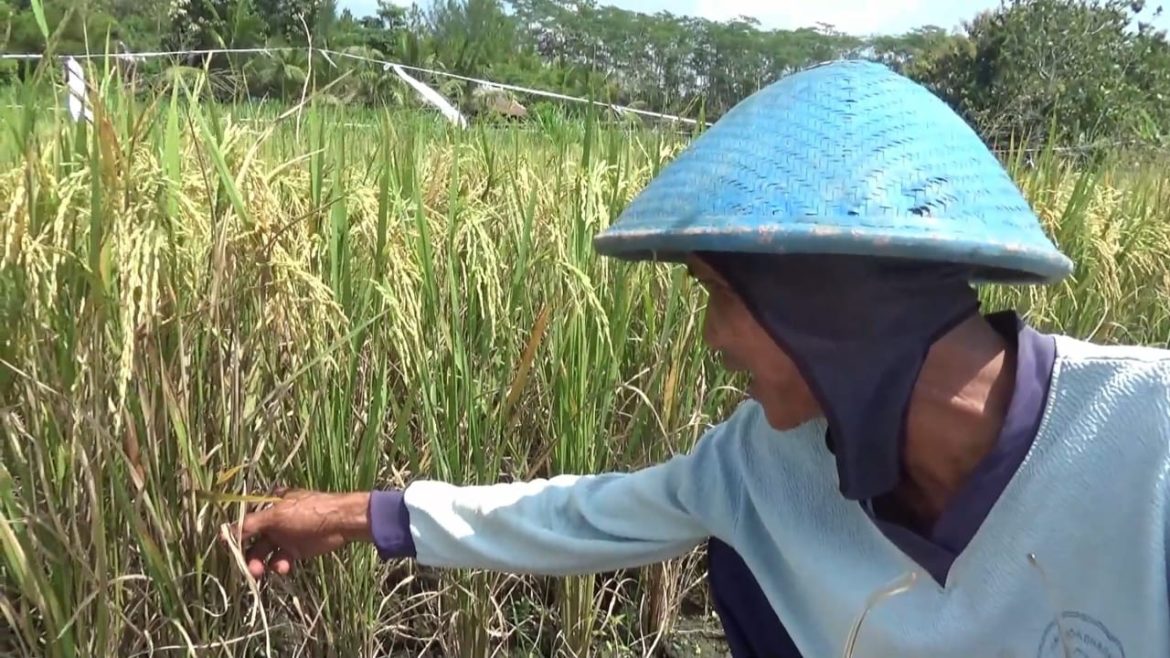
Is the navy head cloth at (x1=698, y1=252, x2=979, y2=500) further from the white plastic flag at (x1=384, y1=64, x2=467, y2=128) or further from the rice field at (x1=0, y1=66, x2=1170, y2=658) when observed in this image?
the white plastic flag at (x1=384, y1=64, x2=467, y2=128)

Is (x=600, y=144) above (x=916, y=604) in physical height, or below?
above

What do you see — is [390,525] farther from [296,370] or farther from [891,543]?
[891,543]

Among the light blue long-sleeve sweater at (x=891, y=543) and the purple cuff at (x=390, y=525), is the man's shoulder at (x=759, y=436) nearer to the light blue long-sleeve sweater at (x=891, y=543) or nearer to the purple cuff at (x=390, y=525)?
the light blue long-sleeve sweater at (x=891, y=543)

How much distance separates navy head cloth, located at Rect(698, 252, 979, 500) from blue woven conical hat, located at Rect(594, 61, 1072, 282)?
5 cm

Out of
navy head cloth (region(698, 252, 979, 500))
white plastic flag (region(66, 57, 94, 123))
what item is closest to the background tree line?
white plastic flag (region(66, 57, 94, 123))

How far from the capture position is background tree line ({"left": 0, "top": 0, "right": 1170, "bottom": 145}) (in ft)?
6.97

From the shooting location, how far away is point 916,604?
102 cm

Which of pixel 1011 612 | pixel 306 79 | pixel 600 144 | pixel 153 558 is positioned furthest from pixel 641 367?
pixel 1011 612

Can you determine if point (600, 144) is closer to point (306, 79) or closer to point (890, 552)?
point (306, 79)

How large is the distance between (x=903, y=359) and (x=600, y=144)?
1633 millimetres

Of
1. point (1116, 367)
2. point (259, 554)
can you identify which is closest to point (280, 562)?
point (259, 554)

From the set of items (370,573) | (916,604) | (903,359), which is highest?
→ (903,359)

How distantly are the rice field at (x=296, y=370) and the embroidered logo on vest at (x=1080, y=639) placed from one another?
84cm

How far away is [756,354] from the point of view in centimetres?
96
